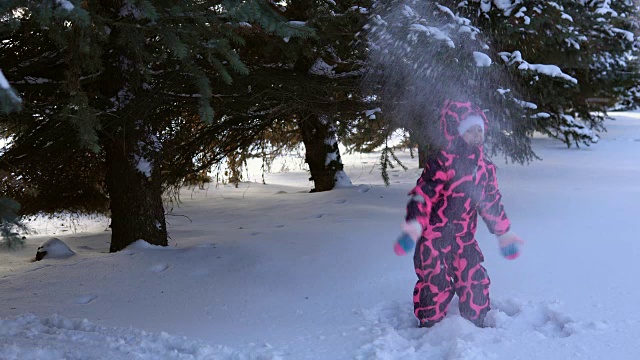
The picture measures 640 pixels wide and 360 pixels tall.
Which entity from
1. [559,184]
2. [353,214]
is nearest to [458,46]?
[353,214]

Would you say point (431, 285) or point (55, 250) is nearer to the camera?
point (431, 285)

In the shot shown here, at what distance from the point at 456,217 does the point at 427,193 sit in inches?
9.4

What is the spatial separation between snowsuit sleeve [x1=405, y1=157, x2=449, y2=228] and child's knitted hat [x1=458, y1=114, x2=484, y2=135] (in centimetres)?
24

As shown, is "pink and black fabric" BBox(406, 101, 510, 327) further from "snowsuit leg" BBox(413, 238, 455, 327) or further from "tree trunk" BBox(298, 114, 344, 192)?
"tree trunk" BBox(298, 114, 344, 192)

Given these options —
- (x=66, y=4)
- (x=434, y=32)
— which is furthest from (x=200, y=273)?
(x=66, y=4)

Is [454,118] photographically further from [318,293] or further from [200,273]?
[200,273]

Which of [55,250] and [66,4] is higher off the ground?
[66,4]

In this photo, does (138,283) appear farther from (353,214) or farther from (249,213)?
(249,213)

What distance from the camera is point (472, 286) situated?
405 cm

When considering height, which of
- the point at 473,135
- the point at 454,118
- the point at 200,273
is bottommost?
the point at 200,273

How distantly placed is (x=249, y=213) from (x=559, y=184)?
446 centimetres

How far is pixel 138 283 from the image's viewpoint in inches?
209

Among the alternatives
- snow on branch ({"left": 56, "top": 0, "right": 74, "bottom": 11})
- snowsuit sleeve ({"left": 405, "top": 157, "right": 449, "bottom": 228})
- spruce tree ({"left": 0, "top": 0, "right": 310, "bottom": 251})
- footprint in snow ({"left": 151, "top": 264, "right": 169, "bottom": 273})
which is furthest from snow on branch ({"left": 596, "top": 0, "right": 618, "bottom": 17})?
snow on branch ({"left": 56, "top": 0, "right": 74, "bottom": 11})

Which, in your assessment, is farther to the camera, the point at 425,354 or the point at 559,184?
the point at 559,184
